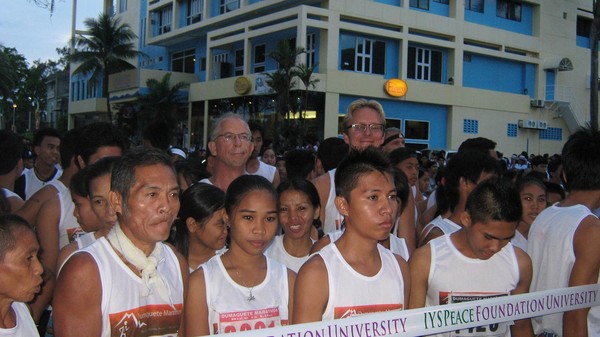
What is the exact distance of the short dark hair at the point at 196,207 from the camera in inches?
153

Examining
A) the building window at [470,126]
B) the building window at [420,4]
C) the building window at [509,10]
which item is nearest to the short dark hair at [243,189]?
the building window at [420,4]

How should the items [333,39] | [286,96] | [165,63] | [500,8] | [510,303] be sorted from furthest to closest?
[165,63] < [500,8] < [333,39] < [286,96] < [510,303]

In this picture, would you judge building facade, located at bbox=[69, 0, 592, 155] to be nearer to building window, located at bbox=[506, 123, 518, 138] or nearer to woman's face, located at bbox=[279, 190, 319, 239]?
building window, located at bbox=[506, 123, 518, 138]

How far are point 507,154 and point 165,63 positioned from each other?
79.4 feet

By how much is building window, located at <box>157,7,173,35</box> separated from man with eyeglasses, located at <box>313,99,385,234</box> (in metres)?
35.4

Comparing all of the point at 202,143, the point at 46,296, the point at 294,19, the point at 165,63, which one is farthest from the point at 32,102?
the point at 46,296

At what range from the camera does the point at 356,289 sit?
111 inches

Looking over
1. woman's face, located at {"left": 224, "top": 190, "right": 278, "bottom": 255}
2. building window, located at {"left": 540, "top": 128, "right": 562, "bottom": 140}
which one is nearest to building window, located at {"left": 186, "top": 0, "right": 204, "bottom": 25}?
building window, located at {"left": 540, "top": 128, "right": 562, "bottom": 140}

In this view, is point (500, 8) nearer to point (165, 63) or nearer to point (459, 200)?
point (165, 63)

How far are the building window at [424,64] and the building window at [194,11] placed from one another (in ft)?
45.7

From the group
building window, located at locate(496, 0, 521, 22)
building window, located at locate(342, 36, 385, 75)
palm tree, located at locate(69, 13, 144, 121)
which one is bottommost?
building window, located at locate(342, 36, 385, 75)

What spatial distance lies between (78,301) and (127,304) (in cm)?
22

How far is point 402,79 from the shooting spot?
27.0 meters

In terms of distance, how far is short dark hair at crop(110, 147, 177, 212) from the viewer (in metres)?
2.55
